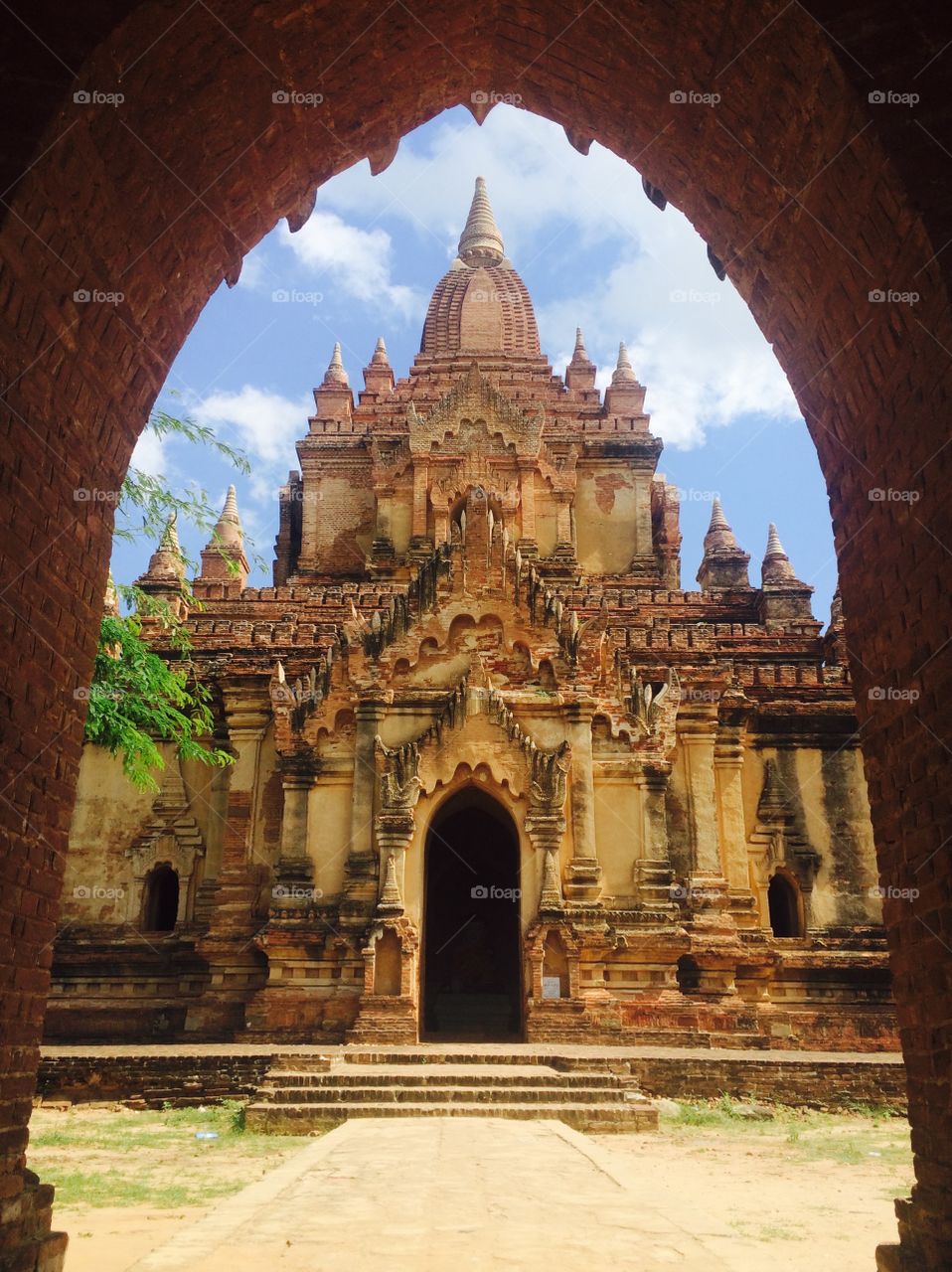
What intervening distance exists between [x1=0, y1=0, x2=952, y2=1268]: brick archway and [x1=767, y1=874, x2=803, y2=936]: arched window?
560 inches

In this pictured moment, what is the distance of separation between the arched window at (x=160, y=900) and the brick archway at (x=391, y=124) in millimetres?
14462

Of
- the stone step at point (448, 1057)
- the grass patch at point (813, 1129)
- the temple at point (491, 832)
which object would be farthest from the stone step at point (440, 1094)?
the temple at point (491, 832)

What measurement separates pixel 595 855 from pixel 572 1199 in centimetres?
973

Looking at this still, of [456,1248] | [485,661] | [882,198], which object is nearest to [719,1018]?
[485,661]

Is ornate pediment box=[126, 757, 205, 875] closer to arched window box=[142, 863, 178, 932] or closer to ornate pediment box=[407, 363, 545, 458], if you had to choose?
arched window box=[142, 863, 178, 932]

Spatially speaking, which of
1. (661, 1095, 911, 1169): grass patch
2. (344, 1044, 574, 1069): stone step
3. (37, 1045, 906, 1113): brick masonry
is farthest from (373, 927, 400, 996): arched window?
(661, 1095, 911, 1169): grass patch

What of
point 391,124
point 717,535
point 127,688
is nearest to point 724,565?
point 717,535

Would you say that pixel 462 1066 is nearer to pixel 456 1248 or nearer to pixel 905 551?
pixel 456 1248

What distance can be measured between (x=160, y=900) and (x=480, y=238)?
2663 cm

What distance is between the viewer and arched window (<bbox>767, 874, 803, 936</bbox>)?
62.3 ft

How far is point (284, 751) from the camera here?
1730 centimetres

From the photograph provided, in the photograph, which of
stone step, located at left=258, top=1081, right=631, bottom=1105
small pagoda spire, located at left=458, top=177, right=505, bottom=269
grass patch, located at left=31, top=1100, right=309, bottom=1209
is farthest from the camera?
small pagoda spire, located at left=458, top=177, right=505, bottom=269

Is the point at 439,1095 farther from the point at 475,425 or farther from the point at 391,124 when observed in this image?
the point at 475,425

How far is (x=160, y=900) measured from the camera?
65.0 feet
